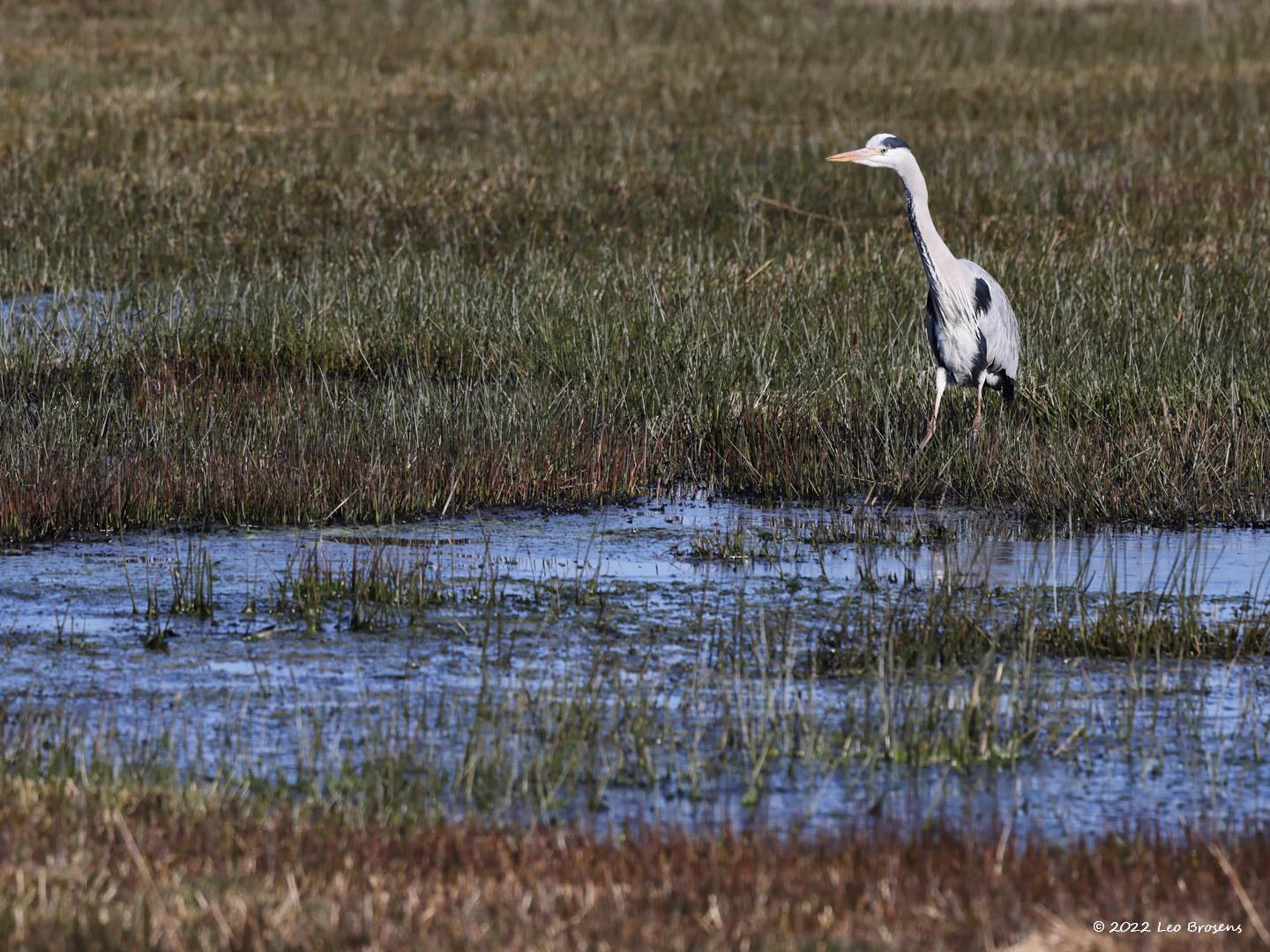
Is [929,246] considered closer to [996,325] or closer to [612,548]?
[996,325]

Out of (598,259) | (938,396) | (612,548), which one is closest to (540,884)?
(612,548)

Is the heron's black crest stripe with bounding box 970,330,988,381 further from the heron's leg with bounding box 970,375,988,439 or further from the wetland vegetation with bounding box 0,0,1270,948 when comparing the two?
the wetland vegetation with bounding box 0,0,1270,948

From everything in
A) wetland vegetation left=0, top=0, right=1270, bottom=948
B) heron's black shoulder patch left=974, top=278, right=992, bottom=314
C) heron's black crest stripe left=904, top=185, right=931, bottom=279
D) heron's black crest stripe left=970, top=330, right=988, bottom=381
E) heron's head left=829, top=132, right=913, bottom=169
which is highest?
heron's head left=829, top=132, right=913, bottom=169

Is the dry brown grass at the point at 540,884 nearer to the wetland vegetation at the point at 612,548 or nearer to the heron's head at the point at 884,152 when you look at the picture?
the wetland vegetation at the point at 612,548

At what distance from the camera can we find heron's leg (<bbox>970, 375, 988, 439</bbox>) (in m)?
8.86

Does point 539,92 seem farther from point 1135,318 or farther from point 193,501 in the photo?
point 193,501

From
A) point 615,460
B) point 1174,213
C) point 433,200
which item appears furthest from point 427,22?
point 615,460

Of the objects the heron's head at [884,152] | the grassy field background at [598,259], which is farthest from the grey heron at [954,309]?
the grassy field background at [598,259]

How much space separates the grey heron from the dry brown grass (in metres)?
4.95

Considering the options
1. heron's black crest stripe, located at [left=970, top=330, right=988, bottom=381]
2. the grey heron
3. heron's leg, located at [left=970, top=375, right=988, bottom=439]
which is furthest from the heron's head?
heron's leg, located at [left=970, top=375, right=988, bottom=439]

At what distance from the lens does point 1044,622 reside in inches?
241

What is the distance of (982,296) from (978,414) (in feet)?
2.02

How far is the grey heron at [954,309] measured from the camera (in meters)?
9.00

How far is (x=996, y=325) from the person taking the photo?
360 inches
